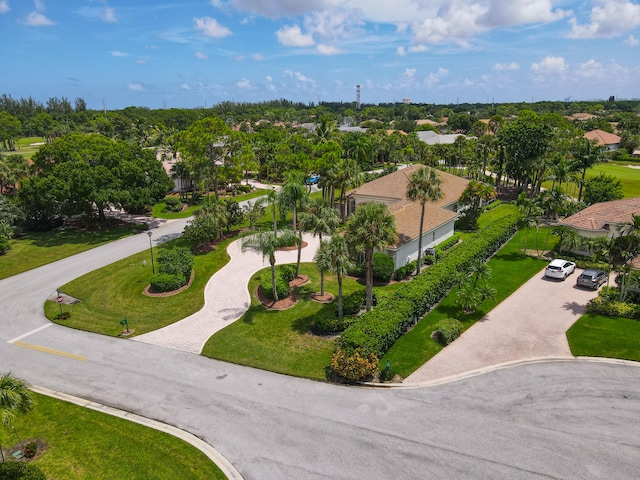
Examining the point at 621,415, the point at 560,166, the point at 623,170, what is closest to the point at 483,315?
the point at 621,415

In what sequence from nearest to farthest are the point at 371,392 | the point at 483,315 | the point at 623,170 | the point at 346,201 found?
the point at 371,392 < the point at 483,315 < the point at 346,201 < the point at 623,170

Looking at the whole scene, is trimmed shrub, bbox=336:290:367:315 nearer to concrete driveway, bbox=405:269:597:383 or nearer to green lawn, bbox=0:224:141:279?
concrete driveway, bbox=405:269:597:383

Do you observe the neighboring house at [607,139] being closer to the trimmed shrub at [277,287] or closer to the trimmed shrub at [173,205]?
the trimmed shrub at [173,205]

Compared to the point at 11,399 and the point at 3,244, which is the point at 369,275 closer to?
the point at 11,399

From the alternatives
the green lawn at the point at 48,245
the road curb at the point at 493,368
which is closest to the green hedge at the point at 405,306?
the road curb at the point at 493,368

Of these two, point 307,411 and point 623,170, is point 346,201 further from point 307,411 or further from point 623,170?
point 623,170

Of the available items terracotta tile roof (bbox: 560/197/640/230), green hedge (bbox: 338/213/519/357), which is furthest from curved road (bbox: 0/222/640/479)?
terracotta tile roof (bbox: 560/197/640/230)
